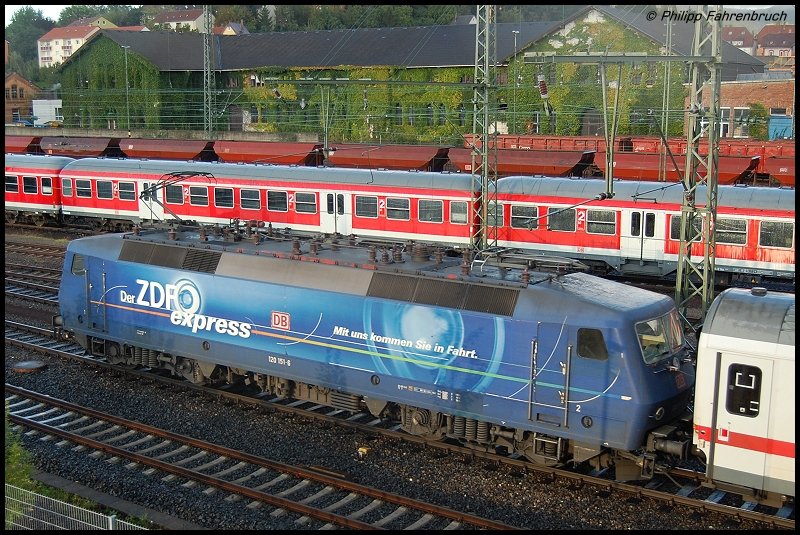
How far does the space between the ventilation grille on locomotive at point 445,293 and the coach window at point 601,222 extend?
14340 mm

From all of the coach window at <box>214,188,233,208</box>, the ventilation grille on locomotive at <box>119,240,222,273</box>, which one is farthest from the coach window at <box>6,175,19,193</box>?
the ventilation grille on locomotive at <box>119,240,222,273</box>

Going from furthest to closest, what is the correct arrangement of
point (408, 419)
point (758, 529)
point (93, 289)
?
point (93, 289) < point (408, 419) < point (758, 529)

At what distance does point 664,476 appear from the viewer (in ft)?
46.3

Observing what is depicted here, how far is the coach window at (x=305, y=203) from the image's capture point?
32.4 meters

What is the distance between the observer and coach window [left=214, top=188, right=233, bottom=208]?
3397cm

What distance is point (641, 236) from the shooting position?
27.1 metres

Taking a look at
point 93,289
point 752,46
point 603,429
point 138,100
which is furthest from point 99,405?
point 752,46

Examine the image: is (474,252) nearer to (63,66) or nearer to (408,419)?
(408,419)

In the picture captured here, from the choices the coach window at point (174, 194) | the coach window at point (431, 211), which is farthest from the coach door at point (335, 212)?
the coach window at point (174, 194)

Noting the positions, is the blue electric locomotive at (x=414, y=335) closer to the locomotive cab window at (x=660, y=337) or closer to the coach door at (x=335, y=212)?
the locomotive cab window at (x=660, y=337)

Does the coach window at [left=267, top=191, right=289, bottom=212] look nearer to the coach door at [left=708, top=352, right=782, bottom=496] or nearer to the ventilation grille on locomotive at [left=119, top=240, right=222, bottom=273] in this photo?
the ventilation grille on locomotive at [left=119, top=240, right=222, bottom=273]

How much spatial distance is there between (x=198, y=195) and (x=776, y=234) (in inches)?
861

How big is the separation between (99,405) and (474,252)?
869 cm

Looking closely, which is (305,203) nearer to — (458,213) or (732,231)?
(458,213)
